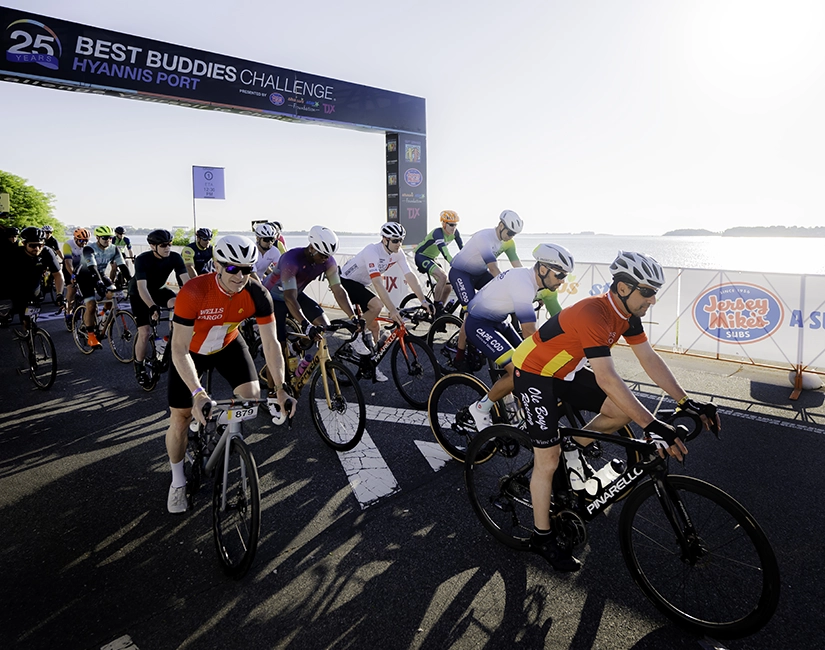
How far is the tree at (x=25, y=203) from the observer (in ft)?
112

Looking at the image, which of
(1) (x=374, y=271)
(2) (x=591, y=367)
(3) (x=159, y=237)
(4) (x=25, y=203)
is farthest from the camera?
(4) (x=25, y=203)

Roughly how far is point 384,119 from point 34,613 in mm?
24075

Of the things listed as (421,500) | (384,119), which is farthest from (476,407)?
(384,119)

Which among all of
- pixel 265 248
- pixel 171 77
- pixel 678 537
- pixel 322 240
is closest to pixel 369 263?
pixel 322 240

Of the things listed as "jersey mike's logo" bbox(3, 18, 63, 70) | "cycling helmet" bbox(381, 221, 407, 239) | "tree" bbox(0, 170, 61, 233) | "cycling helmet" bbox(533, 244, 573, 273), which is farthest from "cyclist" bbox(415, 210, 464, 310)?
"tree" bbox(0, 170, 61, 233)

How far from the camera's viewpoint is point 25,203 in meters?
35.5

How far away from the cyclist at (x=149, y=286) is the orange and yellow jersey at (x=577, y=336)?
17.5 ft

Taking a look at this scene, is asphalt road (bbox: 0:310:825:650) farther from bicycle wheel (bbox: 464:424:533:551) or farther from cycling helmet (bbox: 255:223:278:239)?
cycling helmet (bbox: 255:223:278:239)

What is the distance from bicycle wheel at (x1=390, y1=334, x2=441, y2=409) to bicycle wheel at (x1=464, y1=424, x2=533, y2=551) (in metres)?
2.36

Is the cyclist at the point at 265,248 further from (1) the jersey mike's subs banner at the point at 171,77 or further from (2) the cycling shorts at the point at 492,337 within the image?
(1) the jersey mike's subs banner at the point at 171,77

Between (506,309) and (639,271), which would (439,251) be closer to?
(506,309)

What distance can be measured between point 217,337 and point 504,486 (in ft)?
8.07

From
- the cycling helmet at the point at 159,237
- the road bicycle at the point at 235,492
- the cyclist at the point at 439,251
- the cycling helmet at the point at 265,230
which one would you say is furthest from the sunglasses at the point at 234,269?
the cyclist at the point at 439,251

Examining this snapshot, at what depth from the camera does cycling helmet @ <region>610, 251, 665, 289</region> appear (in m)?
2.97
